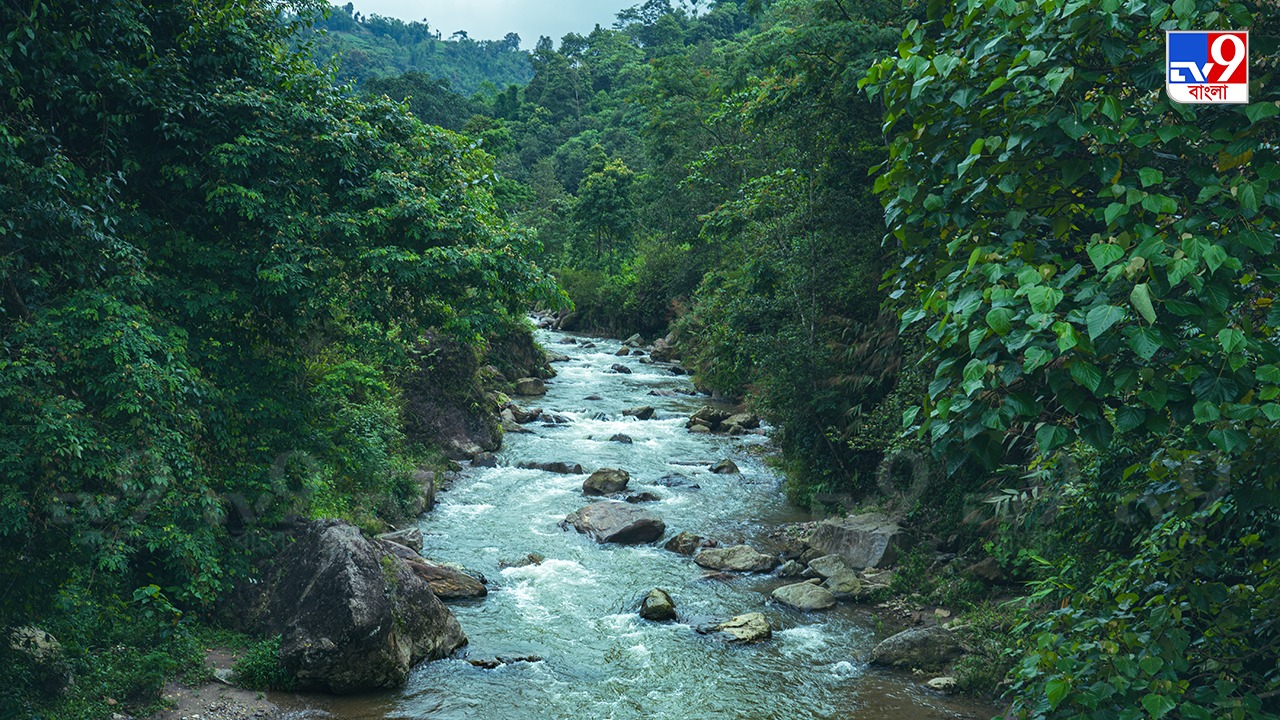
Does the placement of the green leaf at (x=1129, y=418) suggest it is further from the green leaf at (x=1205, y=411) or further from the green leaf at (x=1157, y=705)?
the green leaf at (x=1157, y=705)

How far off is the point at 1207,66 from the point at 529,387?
23.7m

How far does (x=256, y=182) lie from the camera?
9.45 metres

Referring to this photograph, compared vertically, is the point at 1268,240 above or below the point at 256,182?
below

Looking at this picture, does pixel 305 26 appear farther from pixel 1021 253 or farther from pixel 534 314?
pixel 534 314

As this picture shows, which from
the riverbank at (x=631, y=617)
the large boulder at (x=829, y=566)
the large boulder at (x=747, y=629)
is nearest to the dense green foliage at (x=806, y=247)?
the large boulder at (x=829, y=566)

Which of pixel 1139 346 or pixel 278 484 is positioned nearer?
pixel 1139 346

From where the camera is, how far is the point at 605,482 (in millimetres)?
17047

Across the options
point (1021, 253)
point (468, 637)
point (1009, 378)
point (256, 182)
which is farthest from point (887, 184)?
point (468, 637)

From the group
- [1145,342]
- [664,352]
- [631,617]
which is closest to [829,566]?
[631,617]

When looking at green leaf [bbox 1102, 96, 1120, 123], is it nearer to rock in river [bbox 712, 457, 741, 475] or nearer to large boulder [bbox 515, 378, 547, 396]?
rock in river [bbox 712, 457, 741, 475]

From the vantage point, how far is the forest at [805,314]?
11.9 feet

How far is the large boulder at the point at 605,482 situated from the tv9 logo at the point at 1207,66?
14006mm

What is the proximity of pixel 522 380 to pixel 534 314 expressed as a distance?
21.9m

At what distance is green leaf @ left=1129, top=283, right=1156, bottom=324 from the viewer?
123 inches
